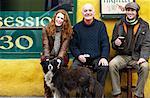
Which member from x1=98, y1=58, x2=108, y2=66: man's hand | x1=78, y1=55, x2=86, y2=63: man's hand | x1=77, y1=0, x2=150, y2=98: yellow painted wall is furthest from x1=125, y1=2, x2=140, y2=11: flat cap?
x1=78, y1=55, x2=86, y2=63: man's hand

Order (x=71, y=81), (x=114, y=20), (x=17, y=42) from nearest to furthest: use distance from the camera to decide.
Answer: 1. (x=71, y=81)
2. (x=114, y=20)
3. (x=17, y=42)

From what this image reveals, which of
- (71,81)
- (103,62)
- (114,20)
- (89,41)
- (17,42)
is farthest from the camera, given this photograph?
(17,42)

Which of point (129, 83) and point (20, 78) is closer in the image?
point (129, 83)

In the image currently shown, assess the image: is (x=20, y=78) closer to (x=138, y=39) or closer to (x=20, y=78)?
(x=20, y=78)

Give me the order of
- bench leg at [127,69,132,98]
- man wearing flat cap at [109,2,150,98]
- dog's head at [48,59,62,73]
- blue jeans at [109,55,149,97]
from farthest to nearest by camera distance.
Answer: bench leg at [127,69,132,98] → man wearing flat cap at [109,2,150,98] → blue jeans at [109,55,149,97] → dog's head at [48,59,62,73]

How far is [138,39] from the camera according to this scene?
8211 mm

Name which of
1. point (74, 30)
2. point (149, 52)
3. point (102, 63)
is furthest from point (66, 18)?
point (149, 52)

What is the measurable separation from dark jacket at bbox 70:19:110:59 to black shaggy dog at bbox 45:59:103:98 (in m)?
0.61

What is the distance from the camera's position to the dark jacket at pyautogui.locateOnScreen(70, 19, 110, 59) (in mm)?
8227

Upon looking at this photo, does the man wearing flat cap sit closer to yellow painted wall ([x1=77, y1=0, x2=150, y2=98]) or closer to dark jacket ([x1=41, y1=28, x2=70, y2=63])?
yellow painted wall ([x1=77, y1=0, x2=150, y2=98])

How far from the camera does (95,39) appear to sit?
8.27 meters

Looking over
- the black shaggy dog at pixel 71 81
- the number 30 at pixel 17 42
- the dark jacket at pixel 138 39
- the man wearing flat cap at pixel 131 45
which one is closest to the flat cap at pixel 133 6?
the man wearing flat cap at pixel 131 45

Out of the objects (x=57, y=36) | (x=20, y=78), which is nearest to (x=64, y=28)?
Result: (x=57, y=36)

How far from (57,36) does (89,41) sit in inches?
21.8
